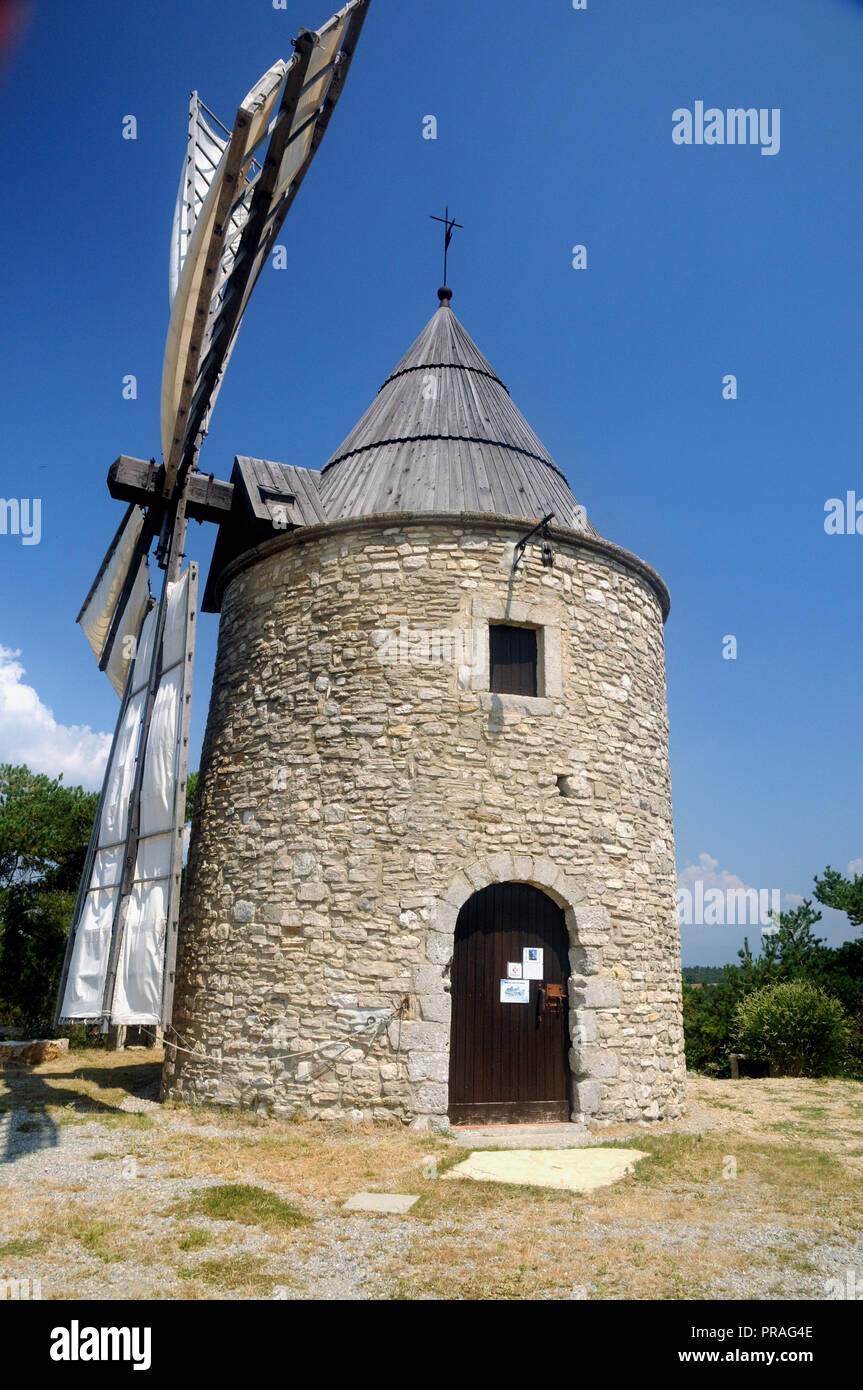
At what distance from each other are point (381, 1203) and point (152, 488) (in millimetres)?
9027

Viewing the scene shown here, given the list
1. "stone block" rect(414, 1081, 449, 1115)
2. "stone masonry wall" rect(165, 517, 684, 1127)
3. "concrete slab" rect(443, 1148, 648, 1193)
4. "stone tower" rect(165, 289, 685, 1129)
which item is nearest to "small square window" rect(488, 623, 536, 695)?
"stone tower" rect(165, 289, 685, 1129)

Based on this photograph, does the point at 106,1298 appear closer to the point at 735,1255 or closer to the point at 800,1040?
the point at 735,1255

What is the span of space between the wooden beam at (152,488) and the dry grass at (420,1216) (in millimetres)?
7389

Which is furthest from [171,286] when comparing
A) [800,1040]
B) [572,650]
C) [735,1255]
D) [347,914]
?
[800,1040]

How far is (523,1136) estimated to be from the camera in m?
7.80

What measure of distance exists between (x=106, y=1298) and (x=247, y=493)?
28.1 feet

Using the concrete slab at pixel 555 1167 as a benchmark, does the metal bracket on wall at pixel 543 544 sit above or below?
above

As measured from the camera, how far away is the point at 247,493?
10555mm

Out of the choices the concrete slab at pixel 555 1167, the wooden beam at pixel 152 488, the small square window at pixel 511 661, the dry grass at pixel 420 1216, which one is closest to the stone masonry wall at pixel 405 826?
the small square window at pixel 511 661

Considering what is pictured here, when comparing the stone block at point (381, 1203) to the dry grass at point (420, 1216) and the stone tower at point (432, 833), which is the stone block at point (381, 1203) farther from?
the stone tower at point (432, 833)

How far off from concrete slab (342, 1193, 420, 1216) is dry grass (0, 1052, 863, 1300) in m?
0.12

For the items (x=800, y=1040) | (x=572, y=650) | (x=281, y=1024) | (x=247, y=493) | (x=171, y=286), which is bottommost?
(x=800, y=1040)

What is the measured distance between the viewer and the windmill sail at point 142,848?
840cm

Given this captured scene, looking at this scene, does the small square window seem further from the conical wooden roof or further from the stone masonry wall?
the conical wooden roof
